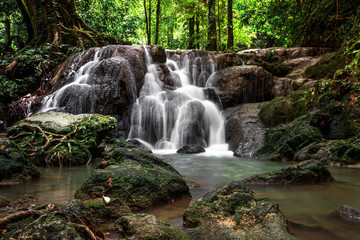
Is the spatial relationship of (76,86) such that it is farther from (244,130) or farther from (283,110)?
(283,110)

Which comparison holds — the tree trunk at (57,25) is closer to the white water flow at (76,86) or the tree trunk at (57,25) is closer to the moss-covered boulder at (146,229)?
the white water flow at (76,86)

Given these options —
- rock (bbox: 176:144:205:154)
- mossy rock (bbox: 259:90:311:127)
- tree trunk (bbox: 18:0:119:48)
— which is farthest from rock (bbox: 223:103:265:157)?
tree trunk (bbox: 18:0:119:48)

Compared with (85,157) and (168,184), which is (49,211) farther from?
(85,157)

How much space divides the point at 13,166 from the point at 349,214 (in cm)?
493

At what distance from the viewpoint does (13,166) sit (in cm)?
454

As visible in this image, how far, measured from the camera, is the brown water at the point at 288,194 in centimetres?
253

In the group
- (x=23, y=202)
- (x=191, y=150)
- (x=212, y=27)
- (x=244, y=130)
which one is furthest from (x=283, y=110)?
(x=23, y=202)

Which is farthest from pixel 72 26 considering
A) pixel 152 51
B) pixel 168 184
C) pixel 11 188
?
pixel 168 184

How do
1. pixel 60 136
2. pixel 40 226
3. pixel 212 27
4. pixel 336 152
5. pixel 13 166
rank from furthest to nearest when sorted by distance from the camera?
pixel 212 27
pixel 60 136
pixel 336 152
pixel 13 166
pixel 40 226

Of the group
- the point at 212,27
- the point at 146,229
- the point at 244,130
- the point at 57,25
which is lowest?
the point at 244,130

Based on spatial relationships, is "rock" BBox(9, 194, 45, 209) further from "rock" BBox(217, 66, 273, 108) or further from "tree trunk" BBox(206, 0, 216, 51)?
"tree trunk" BBox(206, 0, 216, 51)

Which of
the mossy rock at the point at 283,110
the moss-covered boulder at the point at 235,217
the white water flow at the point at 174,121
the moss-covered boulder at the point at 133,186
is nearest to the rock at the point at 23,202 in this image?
the moss-covered boulder at the point at 133,186

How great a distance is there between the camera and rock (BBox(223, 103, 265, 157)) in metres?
8.94

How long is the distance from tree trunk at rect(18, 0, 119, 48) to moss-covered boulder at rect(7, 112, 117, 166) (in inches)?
298
